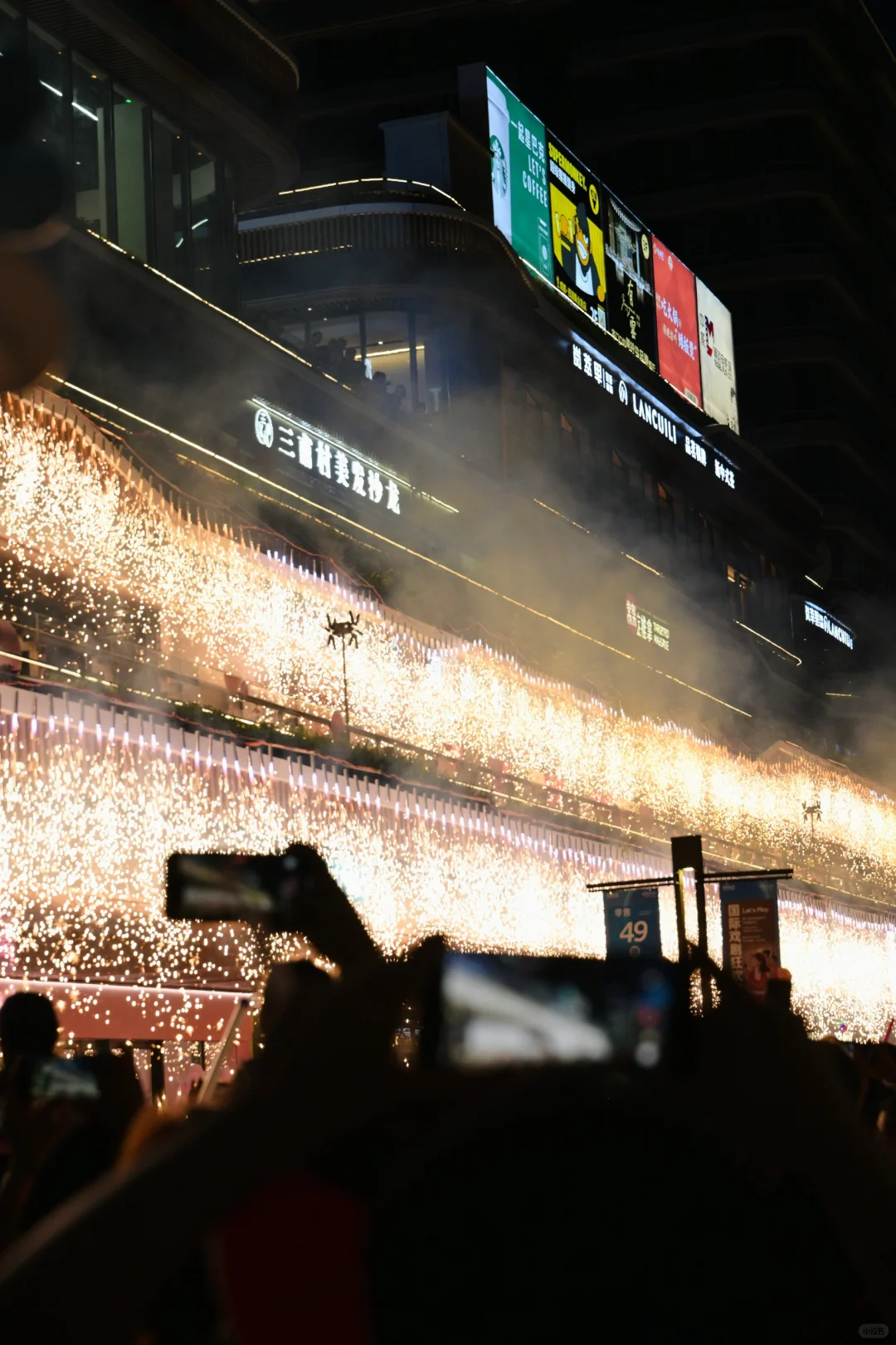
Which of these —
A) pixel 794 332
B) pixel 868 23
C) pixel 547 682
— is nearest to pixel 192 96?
pixel 547 682

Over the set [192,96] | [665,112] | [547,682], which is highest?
[665,112]

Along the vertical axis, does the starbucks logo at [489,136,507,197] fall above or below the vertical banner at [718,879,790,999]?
above

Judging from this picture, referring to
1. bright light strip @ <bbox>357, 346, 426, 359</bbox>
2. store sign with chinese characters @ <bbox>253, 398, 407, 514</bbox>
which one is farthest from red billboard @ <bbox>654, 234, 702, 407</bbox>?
store sign with chinese characters @ <bbox>253, 398, 407, 514</bbox>

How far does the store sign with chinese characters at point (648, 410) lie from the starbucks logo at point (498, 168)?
1.88 m

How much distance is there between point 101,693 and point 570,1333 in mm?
9015

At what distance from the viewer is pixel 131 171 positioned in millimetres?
12172

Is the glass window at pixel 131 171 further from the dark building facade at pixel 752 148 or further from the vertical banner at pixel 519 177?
the dark building facade at pixel 752 148

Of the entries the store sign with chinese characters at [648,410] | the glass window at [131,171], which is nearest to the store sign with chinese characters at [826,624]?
the store sign with chinese characters at [648,410]

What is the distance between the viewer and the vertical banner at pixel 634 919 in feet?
37.0

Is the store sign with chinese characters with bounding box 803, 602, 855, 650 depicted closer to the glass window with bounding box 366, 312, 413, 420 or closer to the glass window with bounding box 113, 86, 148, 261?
the glass window with bounding box 366, 312, 413, 420

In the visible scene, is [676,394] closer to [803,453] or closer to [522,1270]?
[803,453]

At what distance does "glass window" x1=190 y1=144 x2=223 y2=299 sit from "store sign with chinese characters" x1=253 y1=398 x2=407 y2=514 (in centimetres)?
100

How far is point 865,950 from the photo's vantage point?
2411cm

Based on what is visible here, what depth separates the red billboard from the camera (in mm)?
24750
